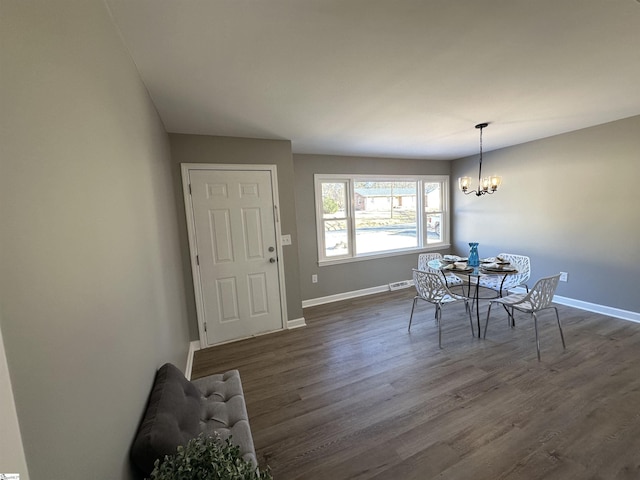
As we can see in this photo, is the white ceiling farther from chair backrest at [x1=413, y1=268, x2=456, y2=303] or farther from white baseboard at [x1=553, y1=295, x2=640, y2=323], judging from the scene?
white baseboard at [x1=553, y1=295, x2=640, y2=323]

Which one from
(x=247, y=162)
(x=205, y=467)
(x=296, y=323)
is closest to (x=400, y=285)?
(x=296, y=323)

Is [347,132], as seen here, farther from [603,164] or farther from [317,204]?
[603,164]

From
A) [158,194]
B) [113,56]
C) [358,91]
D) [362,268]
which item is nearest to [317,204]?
[362,268]

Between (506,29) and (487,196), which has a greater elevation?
(506,29)

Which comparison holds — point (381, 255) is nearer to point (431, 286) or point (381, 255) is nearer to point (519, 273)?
point (431, 286)

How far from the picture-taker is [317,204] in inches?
165

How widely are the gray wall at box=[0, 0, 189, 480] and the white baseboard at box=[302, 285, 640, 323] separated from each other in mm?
3173

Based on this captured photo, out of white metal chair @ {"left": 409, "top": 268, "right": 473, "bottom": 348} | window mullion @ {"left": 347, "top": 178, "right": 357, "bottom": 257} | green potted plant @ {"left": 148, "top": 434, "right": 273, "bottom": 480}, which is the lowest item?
white metal chair @ {"left": 409, "top": 268, "right": 473, "bottom": 348}

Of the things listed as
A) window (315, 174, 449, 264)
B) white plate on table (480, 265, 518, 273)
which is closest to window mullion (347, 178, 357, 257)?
window (315, 174, 449, 264)

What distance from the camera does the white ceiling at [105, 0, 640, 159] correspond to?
126cm

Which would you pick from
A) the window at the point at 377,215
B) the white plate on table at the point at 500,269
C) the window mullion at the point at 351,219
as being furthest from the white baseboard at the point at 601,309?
the window mullion at the point at 351,219

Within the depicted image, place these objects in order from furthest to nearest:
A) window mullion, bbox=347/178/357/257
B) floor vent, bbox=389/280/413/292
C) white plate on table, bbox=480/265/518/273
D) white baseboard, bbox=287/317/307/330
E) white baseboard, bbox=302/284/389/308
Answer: floor vent, bbox=389/280/413/292 → window mullion, bbox=347/178/357/257 → white baseboard, bbox=302/284/389/308 → white baseboard, bbox=287/317/307/330 → white plate on table, bbox=480/265/518/273

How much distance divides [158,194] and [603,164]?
485cm

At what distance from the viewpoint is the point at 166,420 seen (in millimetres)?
1091
